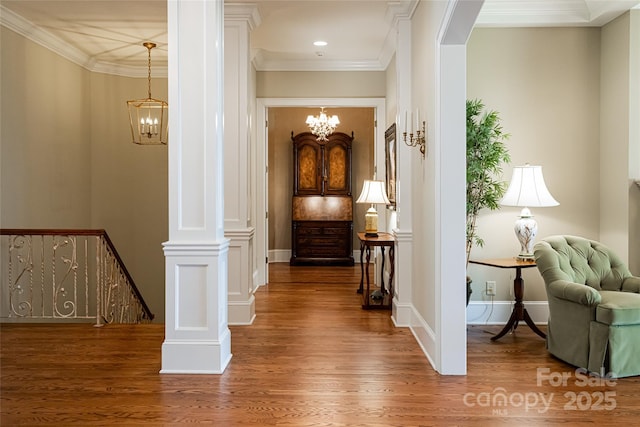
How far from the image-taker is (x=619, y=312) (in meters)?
3.60

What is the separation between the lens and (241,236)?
5297 millimetres

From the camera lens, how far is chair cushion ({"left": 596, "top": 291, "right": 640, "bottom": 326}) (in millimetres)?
3600

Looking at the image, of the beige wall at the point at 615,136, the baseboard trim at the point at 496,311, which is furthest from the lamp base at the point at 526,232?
the beige wall at the point at 615,136

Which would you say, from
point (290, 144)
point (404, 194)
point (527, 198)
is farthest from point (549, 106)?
point (290, 144)

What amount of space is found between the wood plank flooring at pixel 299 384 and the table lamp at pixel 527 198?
85cm

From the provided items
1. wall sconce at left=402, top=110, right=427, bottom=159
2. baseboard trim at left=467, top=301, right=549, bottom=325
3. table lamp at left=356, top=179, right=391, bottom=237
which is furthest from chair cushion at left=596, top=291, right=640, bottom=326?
table lamp at left=356, top=179, right=391, bottom=237

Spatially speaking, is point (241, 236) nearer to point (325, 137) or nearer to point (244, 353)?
point (244, 353)

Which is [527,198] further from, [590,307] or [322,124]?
[322,124]

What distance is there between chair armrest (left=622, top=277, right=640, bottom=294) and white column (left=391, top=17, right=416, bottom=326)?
5.75ft

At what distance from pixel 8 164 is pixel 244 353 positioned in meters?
3.29

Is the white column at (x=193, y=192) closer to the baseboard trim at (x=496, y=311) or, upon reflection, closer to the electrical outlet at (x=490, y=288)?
the baseboard trim at (x=496, y=311)

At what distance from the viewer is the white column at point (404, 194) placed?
5078 millimetres

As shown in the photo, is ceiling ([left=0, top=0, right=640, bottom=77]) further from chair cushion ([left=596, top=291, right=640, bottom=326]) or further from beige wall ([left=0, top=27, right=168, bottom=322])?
chair cushion ([left=596, top=291, right=640, bottom=326])

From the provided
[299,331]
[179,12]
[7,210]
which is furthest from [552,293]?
[7,210]
